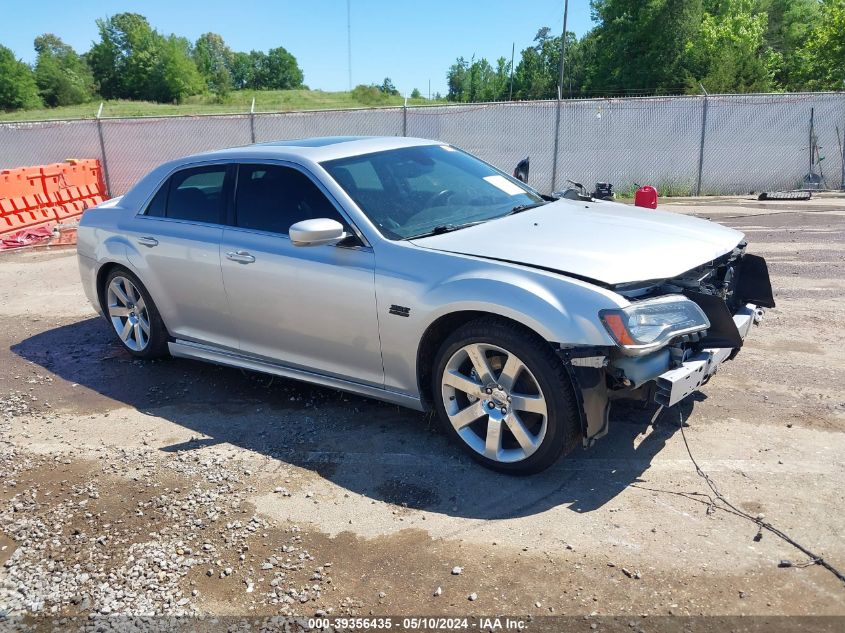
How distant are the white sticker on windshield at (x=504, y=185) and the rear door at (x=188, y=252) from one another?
1887mm

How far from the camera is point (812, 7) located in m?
55.0

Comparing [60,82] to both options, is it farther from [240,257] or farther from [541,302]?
[541,302]

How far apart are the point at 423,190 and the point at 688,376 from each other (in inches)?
82.2

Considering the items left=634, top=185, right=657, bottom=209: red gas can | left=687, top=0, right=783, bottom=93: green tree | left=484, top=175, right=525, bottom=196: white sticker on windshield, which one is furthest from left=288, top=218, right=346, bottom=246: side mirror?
left=687, top=0, right=783, bottom=93: green tree

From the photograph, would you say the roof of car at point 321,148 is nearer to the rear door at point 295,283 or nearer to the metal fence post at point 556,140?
the rear door at point 295,283

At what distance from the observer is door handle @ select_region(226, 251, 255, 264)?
4.61 meters

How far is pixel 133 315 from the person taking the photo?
5785mm

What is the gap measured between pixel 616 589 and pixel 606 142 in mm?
14513

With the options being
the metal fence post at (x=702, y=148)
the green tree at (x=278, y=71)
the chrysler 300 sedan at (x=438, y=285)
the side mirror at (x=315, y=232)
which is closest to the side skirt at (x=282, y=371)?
the chrysler 300 sedan at (x=438, y=285)

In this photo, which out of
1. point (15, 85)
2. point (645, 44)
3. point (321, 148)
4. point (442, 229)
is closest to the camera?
point (442, 229)

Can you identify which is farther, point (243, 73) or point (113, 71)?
point (243, 73)

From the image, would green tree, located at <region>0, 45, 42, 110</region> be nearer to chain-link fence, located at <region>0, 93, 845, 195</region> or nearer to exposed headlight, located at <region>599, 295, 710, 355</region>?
chain-link fence, located at <region>0, 93, 845, 195</region>

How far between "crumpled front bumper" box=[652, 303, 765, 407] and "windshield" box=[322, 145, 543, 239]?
1.55m

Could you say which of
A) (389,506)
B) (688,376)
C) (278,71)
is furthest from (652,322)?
(278,71)
